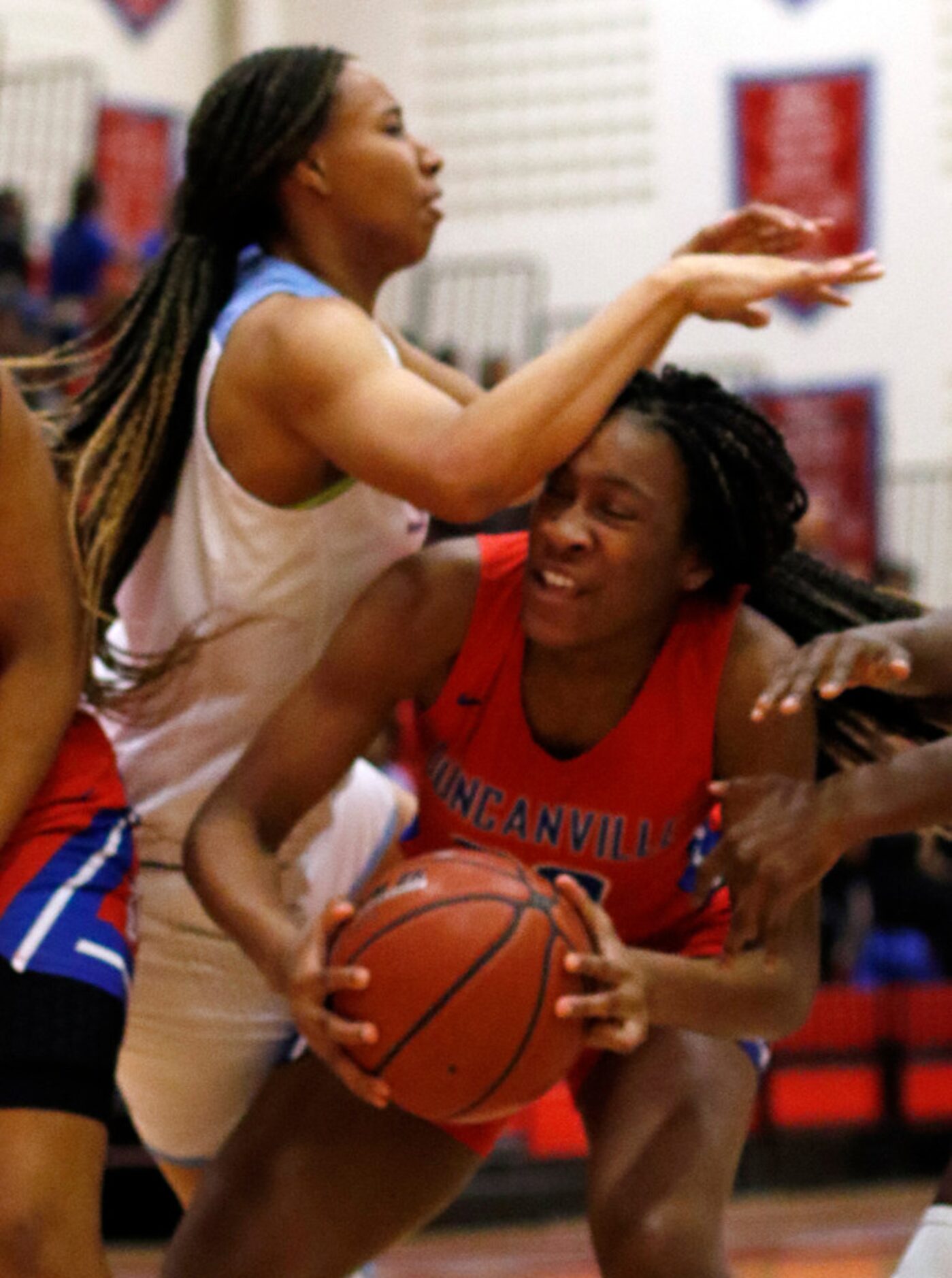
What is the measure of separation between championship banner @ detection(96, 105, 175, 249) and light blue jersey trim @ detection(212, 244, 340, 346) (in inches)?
363

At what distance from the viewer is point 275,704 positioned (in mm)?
2840

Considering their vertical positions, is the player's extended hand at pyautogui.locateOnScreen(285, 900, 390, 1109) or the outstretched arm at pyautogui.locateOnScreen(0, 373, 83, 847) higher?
the outstretched arm at pyautogui.locateOnScreen(0, 373, 83, 847)

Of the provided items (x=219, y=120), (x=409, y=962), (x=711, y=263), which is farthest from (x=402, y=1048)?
(x=219, y=120)

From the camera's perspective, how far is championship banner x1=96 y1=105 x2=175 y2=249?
465 inches

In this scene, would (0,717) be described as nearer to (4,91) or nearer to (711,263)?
(711,263)

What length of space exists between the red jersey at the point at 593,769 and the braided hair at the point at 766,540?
0.11 metres

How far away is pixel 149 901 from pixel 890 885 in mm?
4800

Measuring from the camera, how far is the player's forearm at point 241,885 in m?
2.42

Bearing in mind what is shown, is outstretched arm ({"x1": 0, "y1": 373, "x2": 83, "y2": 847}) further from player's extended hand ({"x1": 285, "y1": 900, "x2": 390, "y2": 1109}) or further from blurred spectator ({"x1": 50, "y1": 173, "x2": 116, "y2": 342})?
blurred spectator ({"x1": 50, "y1": 173, "x2": 116, "y2": 342})

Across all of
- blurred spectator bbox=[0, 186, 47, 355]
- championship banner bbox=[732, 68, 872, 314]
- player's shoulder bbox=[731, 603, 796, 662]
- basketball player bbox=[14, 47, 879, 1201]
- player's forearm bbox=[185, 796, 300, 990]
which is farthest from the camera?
championship banner bbox=[732, 68, 872, 314]

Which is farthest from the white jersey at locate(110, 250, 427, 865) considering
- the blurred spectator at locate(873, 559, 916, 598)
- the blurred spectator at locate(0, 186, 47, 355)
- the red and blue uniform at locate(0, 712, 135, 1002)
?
the blurred spectator at locate(873, 559, 916, 598)

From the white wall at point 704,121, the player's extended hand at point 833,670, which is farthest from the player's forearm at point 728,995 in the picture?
the white wall at point 704,121

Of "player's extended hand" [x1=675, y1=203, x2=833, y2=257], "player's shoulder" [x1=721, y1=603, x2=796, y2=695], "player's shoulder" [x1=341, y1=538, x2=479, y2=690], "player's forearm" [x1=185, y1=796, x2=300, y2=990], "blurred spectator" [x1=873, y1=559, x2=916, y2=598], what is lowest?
"blurred spectator" [x1=873, y1=559, x2=916, y2=598]

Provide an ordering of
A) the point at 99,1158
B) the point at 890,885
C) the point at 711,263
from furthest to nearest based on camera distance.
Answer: the point at 890,885 → the point at 711,263 → the point at 99,1158
